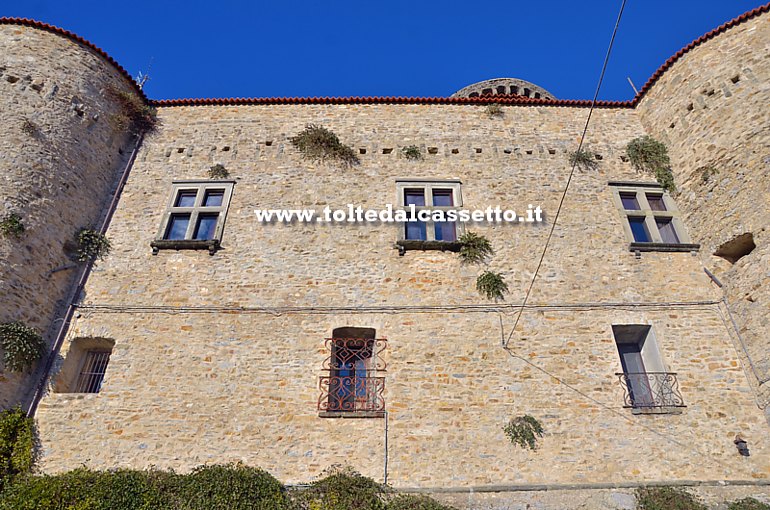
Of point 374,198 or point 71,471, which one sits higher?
point 374,198

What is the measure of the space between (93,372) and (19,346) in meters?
1.28

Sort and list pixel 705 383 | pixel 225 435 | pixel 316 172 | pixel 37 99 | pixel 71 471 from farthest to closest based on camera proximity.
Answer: pixel 316 172, pixel 37 99, pixel 705 383, pixel 225 435, pixel 71 471

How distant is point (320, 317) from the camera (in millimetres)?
9234

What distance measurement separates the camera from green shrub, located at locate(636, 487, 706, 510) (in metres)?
7.20

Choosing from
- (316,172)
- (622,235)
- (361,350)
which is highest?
(316,172)

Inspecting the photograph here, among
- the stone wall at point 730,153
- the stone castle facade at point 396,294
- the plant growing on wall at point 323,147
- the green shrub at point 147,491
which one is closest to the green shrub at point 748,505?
the stone castle facade at point 396,294

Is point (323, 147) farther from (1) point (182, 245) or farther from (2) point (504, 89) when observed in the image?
(2) point (504, 89)

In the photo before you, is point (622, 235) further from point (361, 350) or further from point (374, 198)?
point (361, 350)

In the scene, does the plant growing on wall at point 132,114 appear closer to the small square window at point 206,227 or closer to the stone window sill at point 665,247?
the small square window at point 206,227

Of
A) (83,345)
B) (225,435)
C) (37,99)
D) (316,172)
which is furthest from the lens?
(316,172)

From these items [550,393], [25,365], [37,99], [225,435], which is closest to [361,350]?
[225,435]

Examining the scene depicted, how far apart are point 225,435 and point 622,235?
8474 millimetres

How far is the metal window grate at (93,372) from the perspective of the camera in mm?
8781

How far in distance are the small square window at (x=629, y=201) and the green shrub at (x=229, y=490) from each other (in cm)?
901
